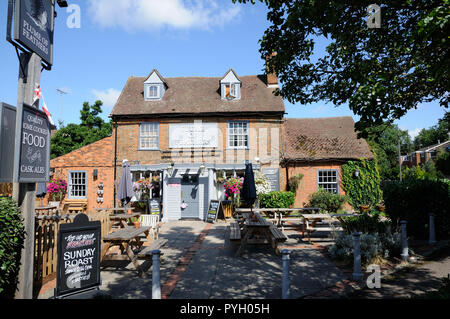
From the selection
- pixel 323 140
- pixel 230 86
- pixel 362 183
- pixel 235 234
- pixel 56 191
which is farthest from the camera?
pixel 323 140

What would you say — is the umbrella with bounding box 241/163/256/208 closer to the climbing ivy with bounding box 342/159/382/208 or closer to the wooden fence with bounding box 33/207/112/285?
the wooden fence with bounding box 33/207/112/285

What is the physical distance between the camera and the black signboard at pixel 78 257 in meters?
4.64

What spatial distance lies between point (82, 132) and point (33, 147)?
78.0ft

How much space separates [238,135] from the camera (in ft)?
57.2

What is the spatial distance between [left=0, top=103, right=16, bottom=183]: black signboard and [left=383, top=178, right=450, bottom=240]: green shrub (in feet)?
34.6

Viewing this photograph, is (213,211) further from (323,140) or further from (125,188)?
(323,140)

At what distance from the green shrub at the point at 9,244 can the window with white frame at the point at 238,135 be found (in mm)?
13438

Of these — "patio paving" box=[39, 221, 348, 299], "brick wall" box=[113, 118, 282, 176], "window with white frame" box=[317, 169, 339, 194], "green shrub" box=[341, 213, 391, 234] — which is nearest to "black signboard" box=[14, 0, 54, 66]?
"patio paving" box=[39, 221, 348, 299]

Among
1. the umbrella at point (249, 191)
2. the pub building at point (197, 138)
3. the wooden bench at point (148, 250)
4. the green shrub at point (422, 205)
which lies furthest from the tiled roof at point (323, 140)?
the wooden bench at point (148, 250)

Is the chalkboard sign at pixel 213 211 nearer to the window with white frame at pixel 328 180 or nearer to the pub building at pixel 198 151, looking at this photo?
the pub building at pixel 198 151

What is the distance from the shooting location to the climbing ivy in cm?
1697

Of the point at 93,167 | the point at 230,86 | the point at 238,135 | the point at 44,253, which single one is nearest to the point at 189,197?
the point at 238,135
